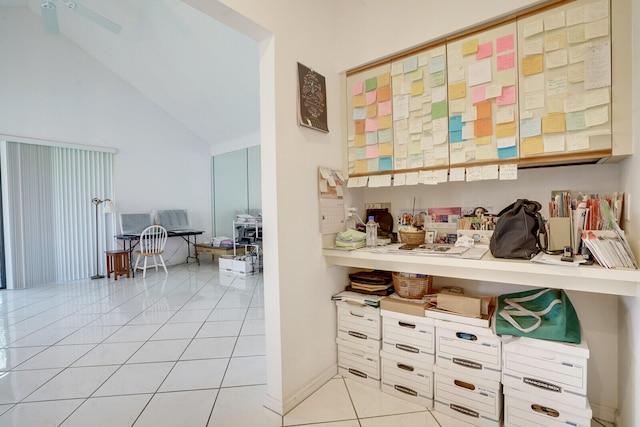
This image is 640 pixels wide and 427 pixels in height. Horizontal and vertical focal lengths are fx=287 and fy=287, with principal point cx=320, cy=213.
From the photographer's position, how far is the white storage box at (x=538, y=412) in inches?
49.6

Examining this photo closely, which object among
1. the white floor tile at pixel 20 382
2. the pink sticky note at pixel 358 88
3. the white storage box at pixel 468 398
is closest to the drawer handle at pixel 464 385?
the white storage box at pixel 468 398

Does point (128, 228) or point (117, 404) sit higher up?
point (128, 228)

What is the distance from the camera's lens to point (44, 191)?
4.64m

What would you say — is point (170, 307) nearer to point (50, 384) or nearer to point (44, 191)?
point (50, 384)

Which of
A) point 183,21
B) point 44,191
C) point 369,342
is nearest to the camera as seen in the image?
point 369,342

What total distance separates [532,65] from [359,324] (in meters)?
1.76

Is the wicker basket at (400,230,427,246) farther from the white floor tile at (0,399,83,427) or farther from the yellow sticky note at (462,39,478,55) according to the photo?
the white floor tile at (0,399,83,427)

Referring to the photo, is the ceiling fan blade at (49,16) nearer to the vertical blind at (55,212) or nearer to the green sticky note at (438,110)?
the vertical blind at (55,212)

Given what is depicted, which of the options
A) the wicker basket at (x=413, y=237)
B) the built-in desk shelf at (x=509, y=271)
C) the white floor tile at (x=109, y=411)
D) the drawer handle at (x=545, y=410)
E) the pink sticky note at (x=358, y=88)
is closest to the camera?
the built-in desk shelf at (x=509, y=271)

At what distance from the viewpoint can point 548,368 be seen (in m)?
1.33

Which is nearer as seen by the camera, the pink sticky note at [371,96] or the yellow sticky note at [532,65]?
the yellow sticky note at [532,65]

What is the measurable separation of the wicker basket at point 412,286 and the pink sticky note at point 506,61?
4.14ft

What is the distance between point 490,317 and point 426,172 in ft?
2.93

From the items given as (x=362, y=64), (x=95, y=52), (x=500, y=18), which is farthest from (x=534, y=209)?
(x=95, y=52)
